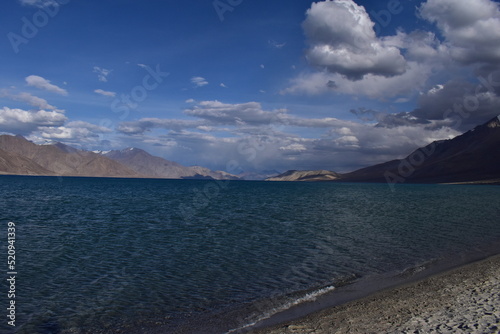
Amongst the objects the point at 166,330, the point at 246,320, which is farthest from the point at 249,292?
the point at 166,330

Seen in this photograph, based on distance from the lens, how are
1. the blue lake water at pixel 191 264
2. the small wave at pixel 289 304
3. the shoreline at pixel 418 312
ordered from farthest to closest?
the blue lake water at pixel 191 264 < the small wave at pixel 289 304 < the shoreline at pixel 418 312

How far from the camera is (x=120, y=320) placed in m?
15.4

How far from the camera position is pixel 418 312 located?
45.7 feet

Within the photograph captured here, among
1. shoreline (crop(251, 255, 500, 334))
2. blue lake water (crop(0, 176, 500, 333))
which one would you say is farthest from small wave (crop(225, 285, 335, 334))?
shoreline (crop(251, 255, 500, 334))

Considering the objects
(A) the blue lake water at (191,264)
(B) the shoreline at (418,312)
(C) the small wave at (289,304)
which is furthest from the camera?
(A) the blue lake water at (191,264)

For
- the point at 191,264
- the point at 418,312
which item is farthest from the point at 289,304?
the point at 191,264

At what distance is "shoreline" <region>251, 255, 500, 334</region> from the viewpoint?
12065 mm

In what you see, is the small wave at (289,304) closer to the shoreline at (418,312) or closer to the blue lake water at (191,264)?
the blue lake water at (191,264)

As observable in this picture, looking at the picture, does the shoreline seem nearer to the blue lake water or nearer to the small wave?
the small wave

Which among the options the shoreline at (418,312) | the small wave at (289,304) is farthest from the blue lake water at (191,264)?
the shoreline at (418,312)

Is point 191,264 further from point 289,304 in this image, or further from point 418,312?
point 418,312

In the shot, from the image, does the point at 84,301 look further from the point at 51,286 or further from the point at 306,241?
the point at 306,241

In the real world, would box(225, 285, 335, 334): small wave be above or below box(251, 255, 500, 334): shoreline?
below

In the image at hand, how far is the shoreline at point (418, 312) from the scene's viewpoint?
12.1 metres
